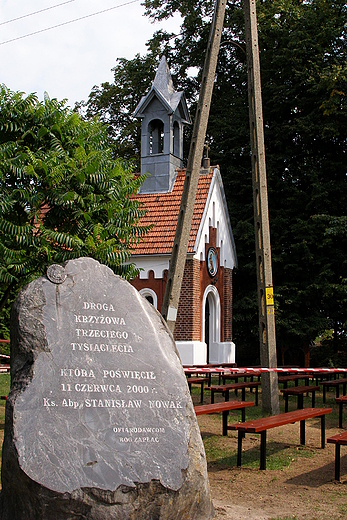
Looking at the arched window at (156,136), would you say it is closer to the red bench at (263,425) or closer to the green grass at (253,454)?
the green grass at (253,454)

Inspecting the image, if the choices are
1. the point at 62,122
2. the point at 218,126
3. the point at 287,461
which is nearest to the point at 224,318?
the point at 218,126

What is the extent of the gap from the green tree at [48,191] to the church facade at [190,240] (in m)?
7.22

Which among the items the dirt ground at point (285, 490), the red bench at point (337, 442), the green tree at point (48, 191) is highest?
the green tree at point (48, 191)

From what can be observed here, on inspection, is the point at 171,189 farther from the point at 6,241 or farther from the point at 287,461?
the point at 287,461

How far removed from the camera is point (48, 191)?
12617 mm

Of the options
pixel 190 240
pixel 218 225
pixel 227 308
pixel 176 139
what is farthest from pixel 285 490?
pixel 176 139

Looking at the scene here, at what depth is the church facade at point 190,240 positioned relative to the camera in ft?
68.2

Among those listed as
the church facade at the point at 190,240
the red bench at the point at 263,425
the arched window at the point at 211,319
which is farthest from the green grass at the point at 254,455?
the arched window at the point at 211,319

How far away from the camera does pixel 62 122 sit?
13102 mm

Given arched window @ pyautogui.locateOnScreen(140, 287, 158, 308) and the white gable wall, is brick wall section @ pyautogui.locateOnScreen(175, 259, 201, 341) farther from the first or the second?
arched window @ pyautogui.locateOnScreen(140, 287, 158, 308)

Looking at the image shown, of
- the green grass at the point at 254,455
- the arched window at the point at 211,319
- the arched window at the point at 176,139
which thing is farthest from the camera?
the arched window at the point at 176,139

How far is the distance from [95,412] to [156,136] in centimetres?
2007

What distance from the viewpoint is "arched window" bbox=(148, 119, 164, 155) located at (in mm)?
23922

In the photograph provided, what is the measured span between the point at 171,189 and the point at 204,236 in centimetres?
250
